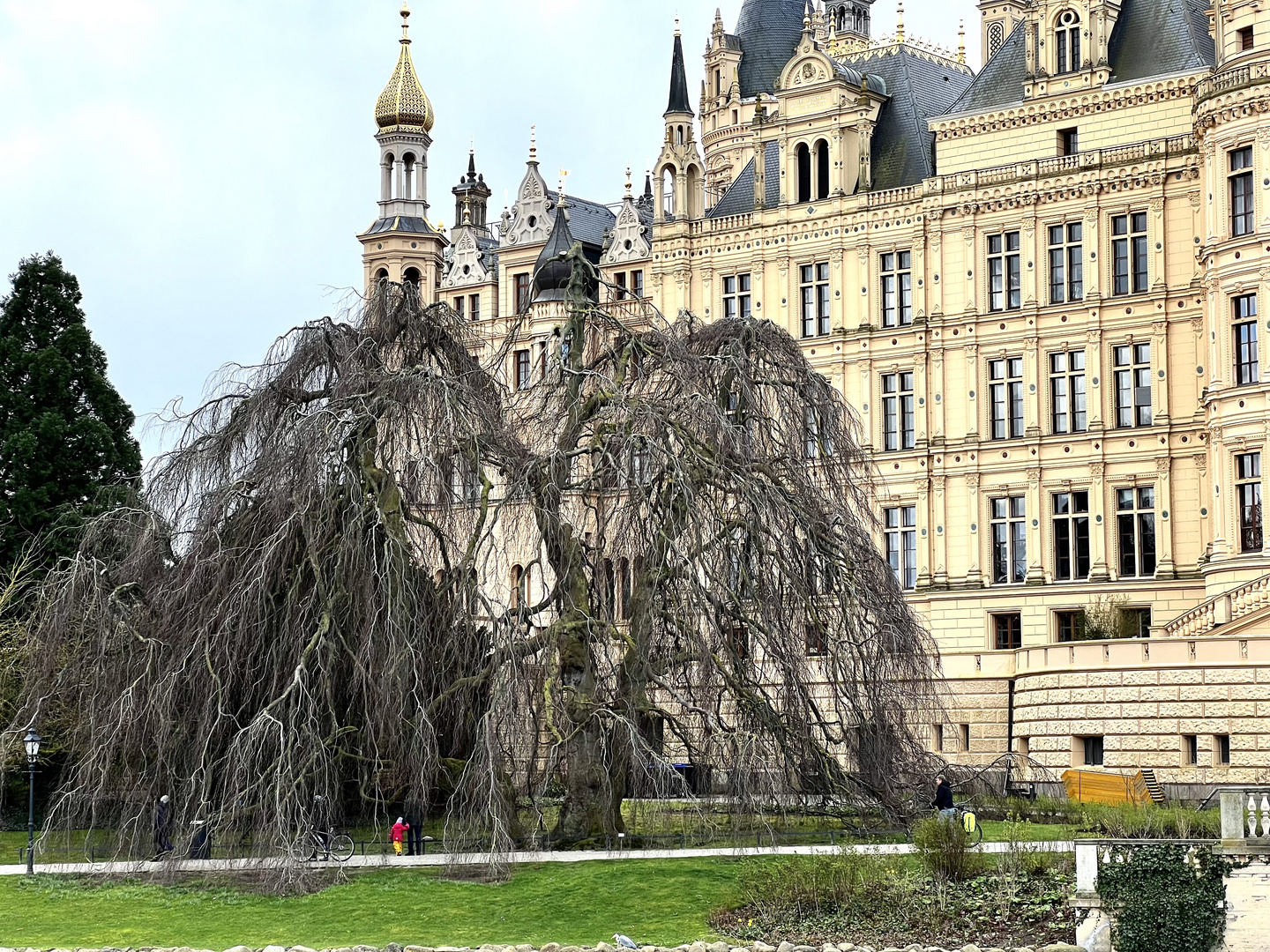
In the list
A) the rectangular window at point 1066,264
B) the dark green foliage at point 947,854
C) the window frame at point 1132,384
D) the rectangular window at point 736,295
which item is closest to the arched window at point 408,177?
the rectangular window at point 736,295

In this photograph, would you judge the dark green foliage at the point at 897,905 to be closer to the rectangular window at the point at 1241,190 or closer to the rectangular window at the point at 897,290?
the rectangular window at the point at 1241,190

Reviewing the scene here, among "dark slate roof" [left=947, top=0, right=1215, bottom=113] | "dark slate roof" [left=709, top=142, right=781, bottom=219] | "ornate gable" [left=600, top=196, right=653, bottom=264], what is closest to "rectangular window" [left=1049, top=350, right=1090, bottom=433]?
"dark slate roof" [left=947, top=0, right=1215, bottom=113]

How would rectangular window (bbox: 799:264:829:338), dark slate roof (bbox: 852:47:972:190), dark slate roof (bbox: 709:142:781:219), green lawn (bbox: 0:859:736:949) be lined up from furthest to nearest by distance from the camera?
dark slate roof (bbox: 709:142:781:219) < rectangular window (bbox: 799:264:829:338) < dark slate roof (bbox: 852:47:972:190) < green lawn (bbox: 0:859:736:949)

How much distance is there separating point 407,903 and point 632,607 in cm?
575

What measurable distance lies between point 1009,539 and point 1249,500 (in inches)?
316

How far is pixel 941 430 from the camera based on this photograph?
5016 centimetres

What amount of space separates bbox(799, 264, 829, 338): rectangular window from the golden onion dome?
15.0 m

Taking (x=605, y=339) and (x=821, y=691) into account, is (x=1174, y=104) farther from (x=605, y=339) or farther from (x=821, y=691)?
(x=605, y=339)

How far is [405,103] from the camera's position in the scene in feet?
204

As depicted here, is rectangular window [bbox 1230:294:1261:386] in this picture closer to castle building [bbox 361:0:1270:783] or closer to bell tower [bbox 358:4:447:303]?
castle building [bbox 361:0:1270:783]

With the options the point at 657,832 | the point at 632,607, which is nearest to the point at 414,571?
the point at 632,607

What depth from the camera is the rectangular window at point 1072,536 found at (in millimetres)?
47406

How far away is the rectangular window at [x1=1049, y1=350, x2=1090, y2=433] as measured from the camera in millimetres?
48000

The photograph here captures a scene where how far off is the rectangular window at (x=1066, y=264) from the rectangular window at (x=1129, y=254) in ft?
2.67
